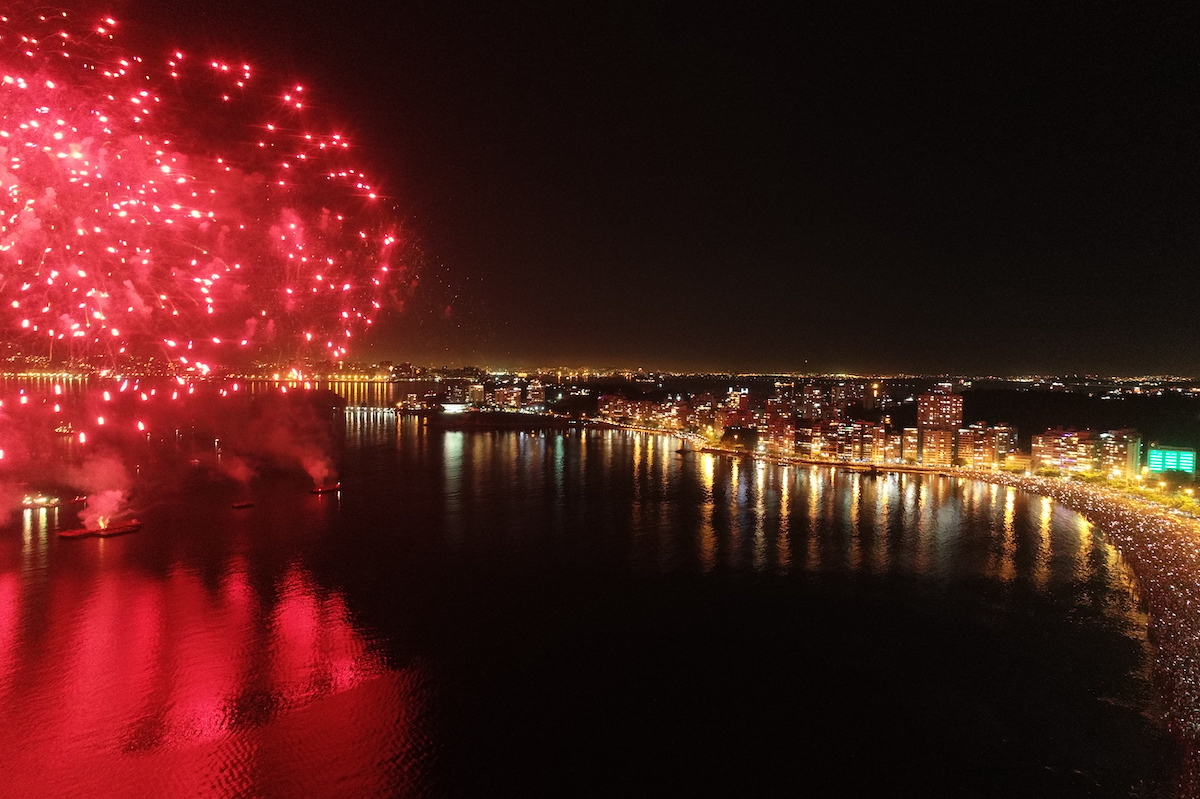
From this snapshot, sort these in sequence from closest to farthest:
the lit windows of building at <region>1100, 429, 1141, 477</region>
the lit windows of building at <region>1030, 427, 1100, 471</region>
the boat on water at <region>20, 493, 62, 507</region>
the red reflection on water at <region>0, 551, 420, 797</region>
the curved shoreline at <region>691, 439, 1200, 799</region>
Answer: the red reflection on water at <region>0, 551, 420, 797</region> < the curved shoreline at <region>691, 439, 1200, 799</region> < the boat on water at <region>20, 493, 62, 507</region> < the lit windows of building at <region>1100, 429, 1141, 477</region> < the lit windows of building at <region>1030, 427, 1100, 471</region>

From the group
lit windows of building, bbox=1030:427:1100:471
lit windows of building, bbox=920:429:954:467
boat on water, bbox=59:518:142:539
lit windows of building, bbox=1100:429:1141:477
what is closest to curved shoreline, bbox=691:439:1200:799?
lit windows of building, bbox=920:429:954:467

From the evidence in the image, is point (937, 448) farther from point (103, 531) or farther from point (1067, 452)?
point (103, 531)

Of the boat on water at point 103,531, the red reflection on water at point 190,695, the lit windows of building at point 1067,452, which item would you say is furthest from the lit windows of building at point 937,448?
the boat on water at point 103,531

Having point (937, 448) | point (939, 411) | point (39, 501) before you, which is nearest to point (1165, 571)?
point (937, 448)

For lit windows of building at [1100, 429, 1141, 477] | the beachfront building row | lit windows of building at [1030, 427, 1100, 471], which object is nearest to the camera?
lit windows of building at [1100, 429, 1141, 477]

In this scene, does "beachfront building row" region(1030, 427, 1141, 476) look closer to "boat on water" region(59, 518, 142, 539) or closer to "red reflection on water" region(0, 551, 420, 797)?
"red reflection on water" region(0, 551, 420, 797)

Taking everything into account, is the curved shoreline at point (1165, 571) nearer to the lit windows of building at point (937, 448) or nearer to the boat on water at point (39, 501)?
the lit windows of building at point (937, 448)

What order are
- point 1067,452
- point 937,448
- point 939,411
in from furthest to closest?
point 939,411 < point 937,448 < point 1067,452

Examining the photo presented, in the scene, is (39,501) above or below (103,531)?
above
